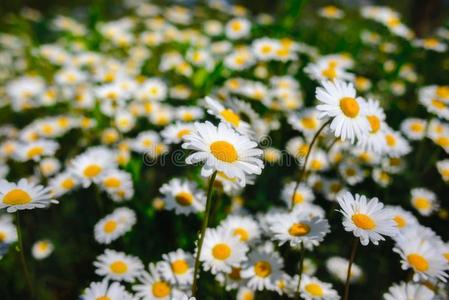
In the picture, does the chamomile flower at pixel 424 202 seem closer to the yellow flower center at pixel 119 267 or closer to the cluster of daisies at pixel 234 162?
the cluster of daisies at pixel 234 162

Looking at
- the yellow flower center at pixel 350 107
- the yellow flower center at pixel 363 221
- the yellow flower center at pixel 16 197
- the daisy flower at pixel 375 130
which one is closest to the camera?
the yellow flower center at pixel 363 221

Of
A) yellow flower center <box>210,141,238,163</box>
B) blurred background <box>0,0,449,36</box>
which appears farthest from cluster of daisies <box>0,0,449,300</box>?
blurred background <box>0,0,449,36</box>

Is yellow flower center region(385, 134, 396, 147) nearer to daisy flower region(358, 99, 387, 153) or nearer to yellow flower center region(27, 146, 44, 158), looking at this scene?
daisy flower region(358, 99, 387, 153)

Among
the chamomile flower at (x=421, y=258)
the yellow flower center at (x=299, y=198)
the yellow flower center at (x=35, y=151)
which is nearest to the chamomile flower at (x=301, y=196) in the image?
the yellow flower center at (x=299, y=198)

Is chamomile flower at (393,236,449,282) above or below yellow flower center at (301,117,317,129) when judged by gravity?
below

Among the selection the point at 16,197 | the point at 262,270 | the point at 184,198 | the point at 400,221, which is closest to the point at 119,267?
the point at 184,198

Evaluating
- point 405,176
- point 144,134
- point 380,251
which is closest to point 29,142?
point 144,134

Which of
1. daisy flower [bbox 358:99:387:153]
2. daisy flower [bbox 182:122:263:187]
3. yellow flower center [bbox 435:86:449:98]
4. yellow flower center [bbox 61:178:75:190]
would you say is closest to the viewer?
daisy flower [bbox 182:122:263:187]
